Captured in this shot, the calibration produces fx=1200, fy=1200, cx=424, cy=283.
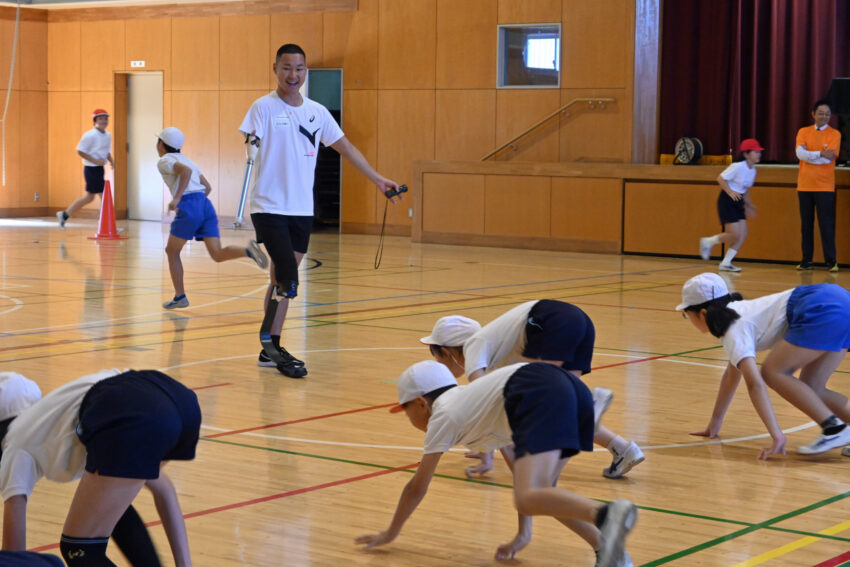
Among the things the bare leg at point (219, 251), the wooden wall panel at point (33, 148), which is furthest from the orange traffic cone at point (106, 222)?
the bare leg at point (219, 251)

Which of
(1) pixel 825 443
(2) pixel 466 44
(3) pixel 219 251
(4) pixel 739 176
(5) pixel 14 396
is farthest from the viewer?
(2) pixel 466 44

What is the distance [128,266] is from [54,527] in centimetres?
1003

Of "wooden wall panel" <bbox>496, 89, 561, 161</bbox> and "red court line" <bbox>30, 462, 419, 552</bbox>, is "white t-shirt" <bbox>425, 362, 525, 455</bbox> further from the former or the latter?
"wooden wall panel" <bbox>496, 89, 561, 161</bbox>

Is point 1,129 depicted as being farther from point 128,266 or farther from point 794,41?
point 794,41

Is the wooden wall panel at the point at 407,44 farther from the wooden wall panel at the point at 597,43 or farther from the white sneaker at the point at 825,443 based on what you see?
the white sneaker at the point at 825,443

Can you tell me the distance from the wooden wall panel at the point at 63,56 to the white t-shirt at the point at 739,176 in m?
14.2

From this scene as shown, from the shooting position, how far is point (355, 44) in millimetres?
20047

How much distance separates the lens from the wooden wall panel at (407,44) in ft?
63.4

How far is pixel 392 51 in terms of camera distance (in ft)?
64.6

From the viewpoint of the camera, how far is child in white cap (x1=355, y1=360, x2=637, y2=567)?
338cm

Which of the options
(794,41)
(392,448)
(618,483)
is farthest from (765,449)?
(794,41)

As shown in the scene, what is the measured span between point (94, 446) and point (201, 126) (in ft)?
63.6

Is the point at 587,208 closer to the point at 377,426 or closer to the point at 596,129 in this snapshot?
the point at 596,129

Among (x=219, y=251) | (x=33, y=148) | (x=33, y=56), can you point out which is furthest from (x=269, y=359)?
(x=33, y=56)
